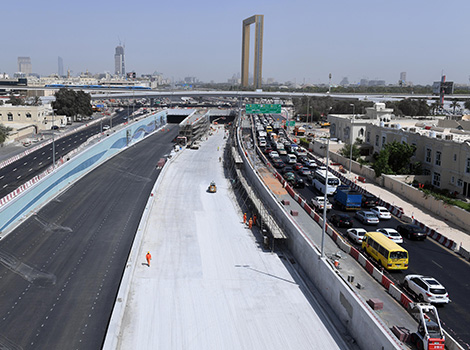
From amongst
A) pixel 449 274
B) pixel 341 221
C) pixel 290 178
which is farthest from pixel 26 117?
pixel 449 274

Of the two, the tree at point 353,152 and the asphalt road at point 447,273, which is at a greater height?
the tree at point 353,152

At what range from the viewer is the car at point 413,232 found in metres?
25.8

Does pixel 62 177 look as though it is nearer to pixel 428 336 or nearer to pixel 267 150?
pixel 267 150

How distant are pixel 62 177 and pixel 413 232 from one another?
27886mm

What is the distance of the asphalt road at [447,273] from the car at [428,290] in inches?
14.6

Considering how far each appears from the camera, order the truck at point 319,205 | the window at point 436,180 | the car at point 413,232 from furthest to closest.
A: the window at point 436,180, the truck at point 319,205, the car at point 413,232

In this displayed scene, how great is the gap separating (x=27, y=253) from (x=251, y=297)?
12.3 meters

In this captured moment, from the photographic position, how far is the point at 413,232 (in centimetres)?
2584

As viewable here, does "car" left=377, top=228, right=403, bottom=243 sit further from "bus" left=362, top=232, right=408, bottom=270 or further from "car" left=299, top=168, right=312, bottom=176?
"car" left=299, top=168, right=312, bottom=176

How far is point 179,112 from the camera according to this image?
10306cm

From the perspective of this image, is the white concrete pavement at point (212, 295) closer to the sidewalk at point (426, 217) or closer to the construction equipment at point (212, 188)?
the construction equipment at point (212, 188)

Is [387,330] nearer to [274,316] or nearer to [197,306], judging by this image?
[274,316]

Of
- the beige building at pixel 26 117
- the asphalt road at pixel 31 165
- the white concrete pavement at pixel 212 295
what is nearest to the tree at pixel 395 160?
the white concrete pavement at pixel 212 295

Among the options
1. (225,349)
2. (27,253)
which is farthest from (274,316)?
(27,253)
